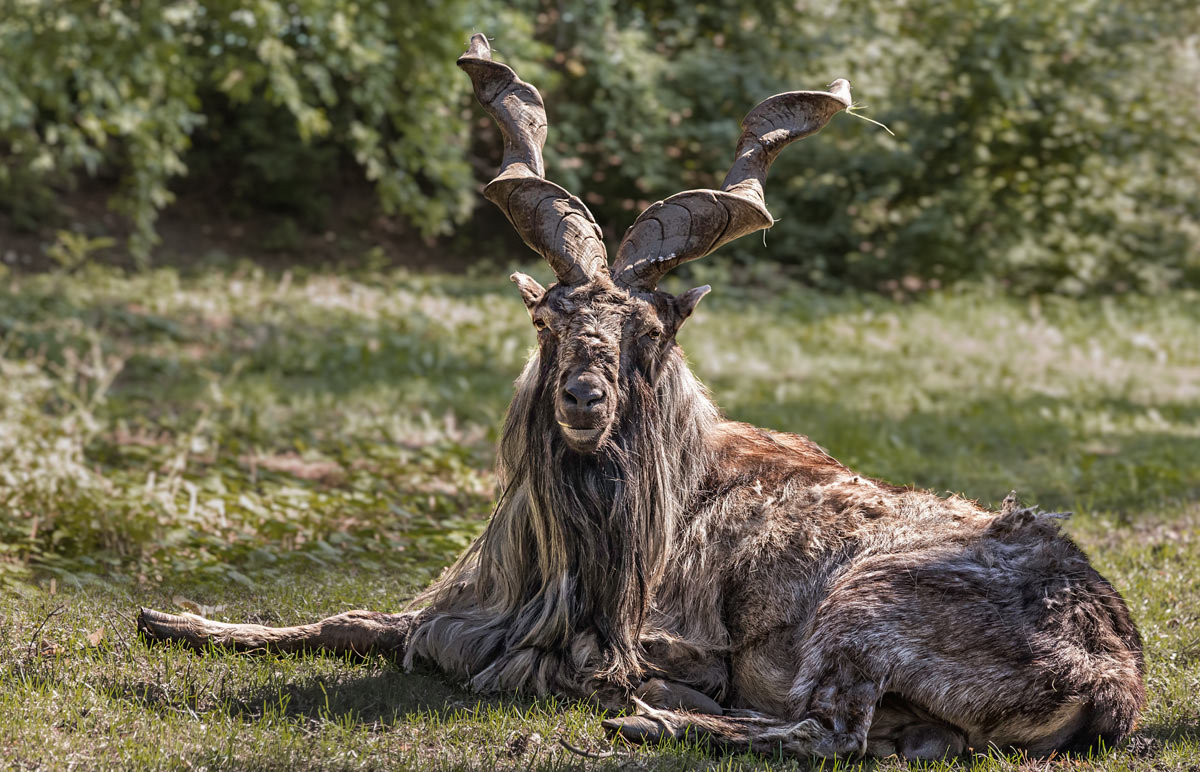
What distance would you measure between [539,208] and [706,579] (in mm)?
1558

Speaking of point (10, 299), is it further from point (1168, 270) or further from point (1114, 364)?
point (1168, 270)

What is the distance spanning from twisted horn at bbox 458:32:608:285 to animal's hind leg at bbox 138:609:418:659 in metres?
1.52

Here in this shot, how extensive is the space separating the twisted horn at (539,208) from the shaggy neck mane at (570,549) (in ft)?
1.34

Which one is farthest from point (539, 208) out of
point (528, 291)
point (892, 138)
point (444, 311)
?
point (892, 138)

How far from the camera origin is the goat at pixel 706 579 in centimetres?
391

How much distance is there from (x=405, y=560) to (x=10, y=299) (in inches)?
320

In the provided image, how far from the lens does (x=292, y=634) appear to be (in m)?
4.55

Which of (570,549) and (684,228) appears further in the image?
(684,228)

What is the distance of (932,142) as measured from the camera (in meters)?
17.8

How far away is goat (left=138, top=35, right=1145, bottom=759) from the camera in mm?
3914

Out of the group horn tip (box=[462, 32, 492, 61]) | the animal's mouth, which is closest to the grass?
the animal's mouth

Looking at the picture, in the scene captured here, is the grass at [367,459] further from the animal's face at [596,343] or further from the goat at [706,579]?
the animal's face at [596,343]

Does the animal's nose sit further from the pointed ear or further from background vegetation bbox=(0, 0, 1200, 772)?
background vegetation bbox=(0, 0, 1200, 772)

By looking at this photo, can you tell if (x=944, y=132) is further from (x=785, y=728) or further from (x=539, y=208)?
(x=785, y=728)
